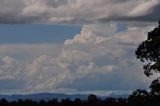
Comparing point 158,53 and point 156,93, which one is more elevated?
point 158,53

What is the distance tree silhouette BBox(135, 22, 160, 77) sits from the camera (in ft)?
249

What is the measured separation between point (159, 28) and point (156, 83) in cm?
764

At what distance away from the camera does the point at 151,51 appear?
77.0m

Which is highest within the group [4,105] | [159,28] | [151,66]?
[159,28]

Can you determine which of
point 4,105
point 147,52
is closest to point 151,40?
point 147,52

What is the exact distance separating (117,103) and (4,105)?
14919 millimetres

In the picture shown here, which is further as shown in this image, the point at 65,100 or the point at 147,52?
the point at 147,52

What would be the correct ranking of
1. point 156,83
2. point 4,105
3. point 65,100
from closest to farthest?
point 4,105
point 65,100
point 156,83

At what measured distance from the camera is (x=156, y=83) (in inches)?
2968

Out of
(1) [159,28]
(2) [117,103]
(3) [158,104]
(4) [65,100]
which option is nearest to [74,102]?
(4) [65,100]

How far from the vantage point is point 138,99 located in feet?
239

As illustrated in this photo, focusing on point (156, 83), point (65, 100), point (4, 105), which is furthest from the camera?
point (156, 83)

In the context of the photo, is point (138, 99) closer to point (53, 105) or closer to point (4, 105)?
point (53, 105)

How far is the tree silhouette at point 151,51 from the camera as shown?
249ft
